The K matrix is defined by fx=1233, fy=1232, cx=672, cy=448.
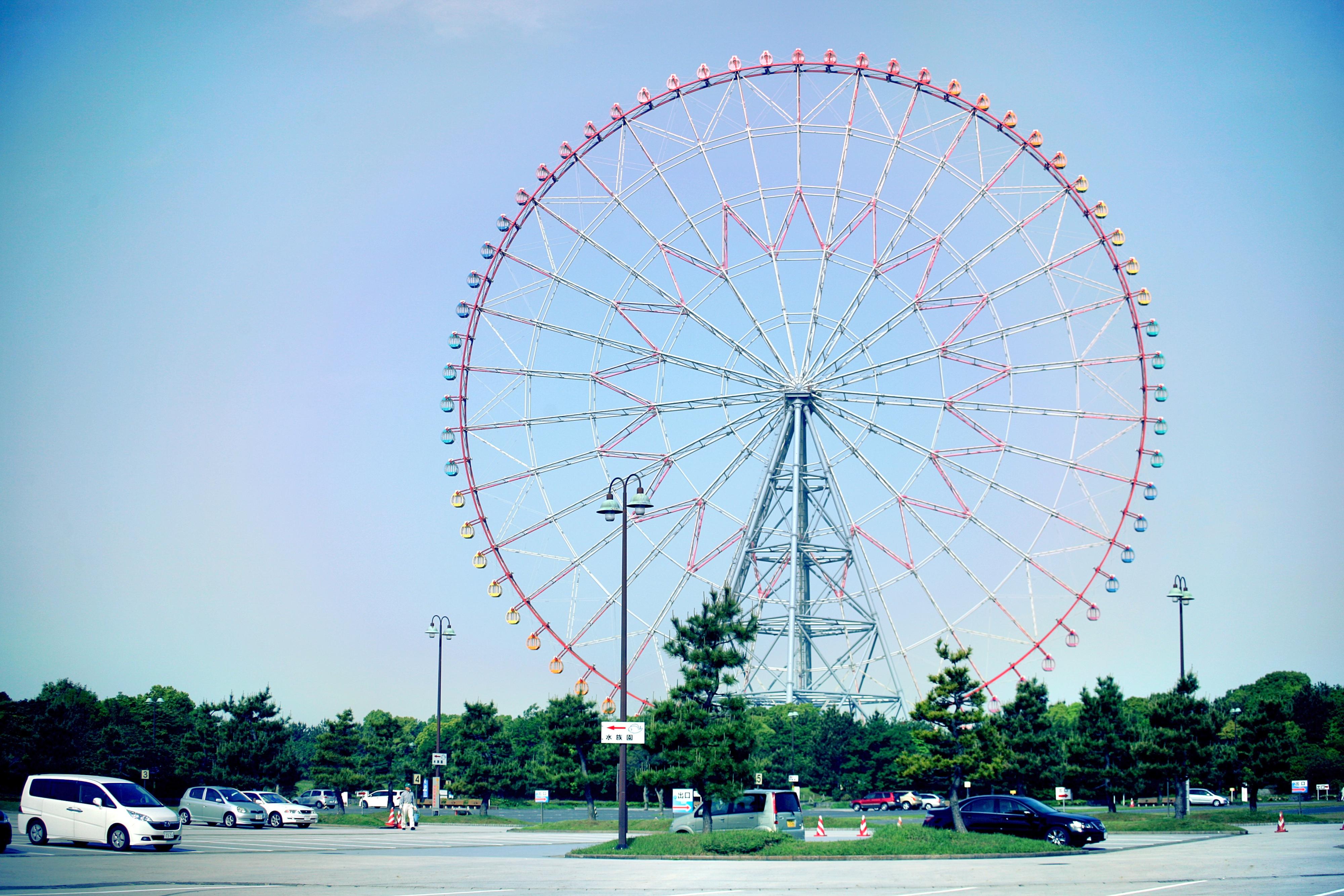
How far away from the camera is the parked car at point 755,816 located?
31.2 meters

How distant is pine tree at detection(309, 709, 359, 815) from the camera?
2199 inches

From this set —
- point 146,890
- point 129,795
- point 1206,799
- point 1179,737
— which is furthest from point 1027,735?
point 146,890

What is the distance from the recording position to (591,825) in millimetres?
43562

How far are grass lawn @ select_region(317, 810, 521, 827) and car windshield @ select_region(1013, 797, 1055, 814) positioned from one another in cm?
2243

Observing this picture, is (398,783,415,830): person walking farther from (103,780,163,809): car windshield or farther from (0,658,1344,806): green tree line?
(103,780,163,809): car windshield

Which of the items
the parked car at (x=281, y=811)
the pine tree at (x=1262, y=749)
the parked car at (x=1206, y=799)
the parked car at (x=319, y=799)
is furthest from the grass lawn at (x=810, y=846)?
the parked car at (x=1206, y=799)

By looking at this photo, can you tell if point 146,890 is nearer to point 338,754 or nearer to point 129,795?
point 129,795

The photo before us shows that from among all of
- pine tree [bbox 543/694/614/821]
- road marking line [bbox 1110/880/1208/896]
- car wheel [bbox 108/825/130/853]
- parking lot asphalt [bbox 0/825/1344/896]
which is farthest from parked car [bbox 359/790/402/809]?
road marking line [bbox 1110/880/1208/896]

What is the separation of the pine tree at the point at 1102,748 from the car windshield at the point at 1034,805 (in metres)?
24.5

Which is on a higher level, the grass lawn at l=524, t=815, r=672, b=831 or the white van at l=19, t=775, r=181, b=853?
the white van at l=19, t=775, r=181, b=853

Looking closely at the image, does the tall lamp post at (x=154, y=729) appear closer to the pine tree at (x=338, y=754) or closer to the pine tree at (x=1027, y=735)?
the pine tree at (x=338, y=754)

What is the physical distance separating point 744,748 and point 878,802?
4011 cm

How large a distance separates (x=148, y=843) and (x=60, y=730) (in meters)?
49.9

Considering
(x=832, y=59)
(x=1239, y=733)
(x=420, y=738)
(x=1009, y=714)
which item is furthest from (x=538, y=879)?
(x=420, y=738)
